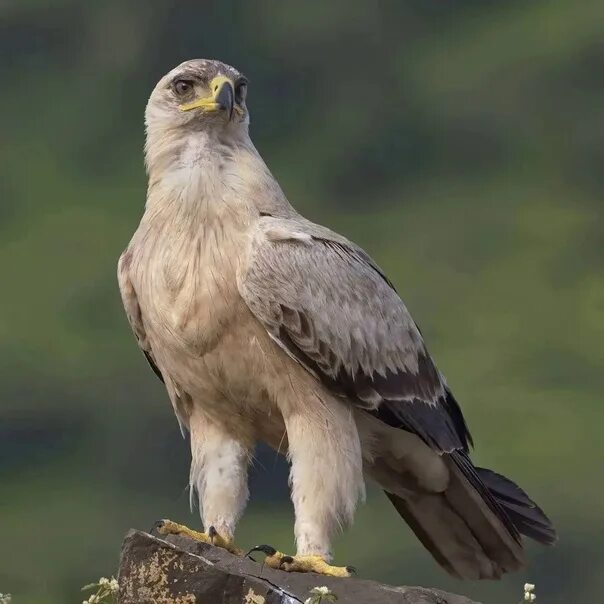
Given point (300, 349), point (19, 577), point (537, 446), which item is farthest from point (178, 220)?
point (537, 446)

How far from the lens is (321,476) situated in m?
8.23

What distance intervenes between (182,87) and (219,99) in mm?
315

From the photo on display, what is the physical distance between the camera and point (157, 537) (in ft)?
24.4

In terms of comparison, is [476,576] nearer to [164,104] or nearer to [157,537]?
[157,537]

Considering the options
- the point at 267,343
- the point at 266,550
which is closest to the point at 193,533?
the point at 266,550

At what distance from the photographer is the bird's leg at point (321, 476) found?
816 cm

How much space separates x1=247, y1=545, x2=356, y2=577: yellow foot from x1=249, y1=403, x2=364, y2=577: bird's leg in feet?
1.23

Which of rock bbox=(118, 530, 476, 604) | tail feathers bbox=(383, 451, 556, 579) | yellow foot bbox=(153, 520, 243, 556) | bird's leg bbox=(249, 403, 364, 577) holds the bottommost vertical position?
rock bbox=(118, 530, 476, 604)

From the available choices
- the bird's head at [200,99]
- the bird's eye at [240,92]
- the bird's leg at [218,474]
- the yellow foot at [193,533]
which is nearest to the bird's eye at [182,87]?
the bird's head at [200,99]

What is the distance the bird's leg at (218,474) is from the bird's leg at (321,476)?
12.0 inches

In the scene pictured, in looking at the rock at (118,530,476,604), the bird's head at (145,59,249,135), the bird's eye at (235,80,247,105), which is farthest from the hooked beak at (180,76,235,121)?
the rock at (118,530,476,604)

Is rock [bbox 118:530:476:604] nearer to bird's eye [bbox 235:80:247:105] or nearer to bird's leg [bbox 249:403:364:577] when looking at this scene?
bird's leg [bbox 249:403:364:577]

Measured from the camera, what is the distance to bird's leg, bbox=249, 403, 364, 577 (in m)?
8.16

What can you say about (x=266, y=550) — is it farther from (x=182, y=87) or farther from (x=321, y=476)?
(x=182, y=87)
